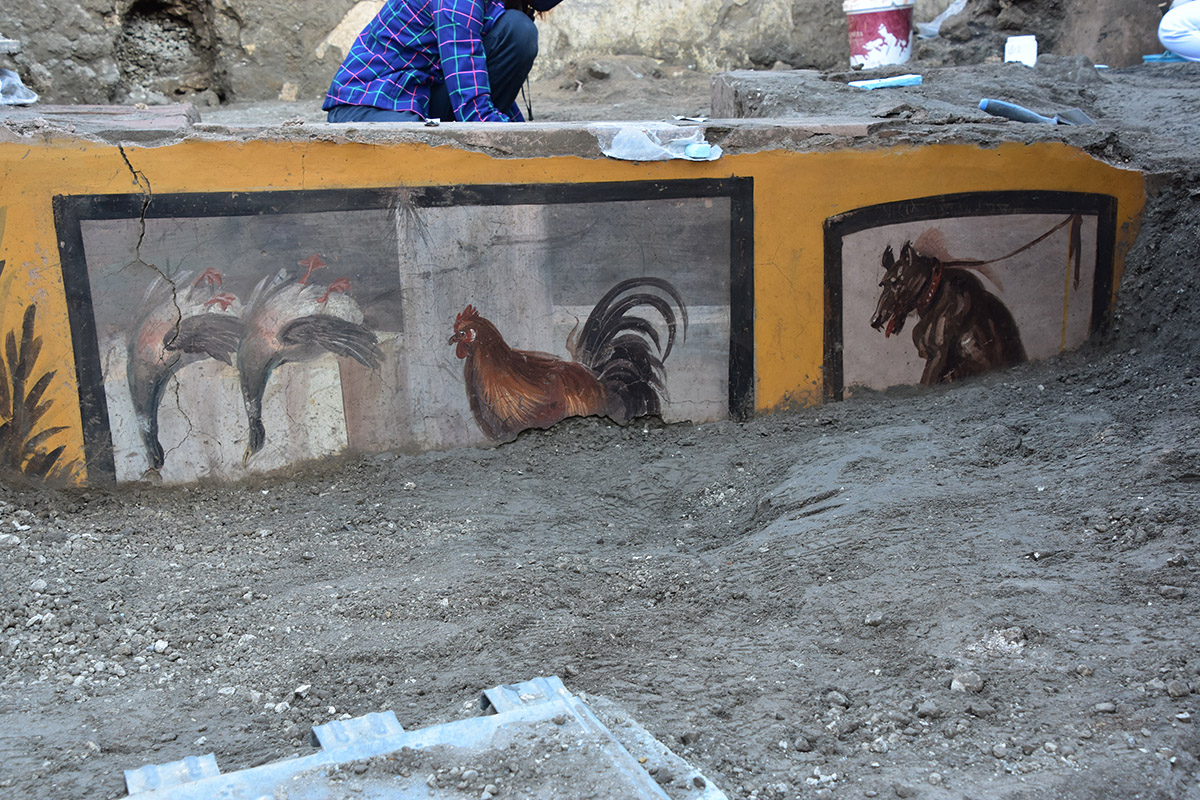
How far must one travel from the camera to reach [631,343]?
3.41m

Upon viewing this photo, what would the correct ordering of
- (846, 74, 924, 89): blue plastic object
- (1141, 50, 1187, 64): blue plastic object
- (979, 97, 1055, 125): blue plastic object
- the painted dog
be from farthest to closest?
(1141, 50, 1187, 64): blue plastic object, (846, 74, 924, 89): blue plastic object, (979, 97, 1055, 125): blue plastic object, the painted dog

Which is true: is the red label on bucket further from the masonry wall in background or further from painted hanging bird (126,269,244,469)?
painted hanging bird (126,269,244,469)

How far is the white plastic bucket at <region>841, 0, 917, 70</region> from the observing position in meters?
5.49

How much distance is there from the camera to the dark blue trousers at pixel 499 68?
3697 mm

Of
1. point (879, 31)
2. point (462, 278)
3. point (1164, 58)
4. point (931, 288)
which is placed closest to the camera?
point (462, 278)

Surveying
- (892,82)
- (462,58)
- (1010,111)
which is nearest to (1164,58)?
(892,82)

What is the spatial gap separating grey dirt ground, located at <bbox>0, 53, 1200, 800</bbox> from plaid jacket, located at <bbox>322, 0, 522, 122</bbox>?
135 centimetres

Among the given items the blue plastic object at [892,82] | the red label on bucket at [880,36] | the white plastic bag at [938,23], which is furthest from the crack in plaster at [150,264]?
the white plastic bag at [938,23]

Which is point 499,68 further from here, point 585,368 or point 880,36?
point 880,36

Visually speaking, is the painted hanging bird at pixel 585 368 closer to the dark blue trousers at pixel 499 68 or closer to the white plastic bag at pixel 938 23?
the dark blue trousers at pixel 499 68

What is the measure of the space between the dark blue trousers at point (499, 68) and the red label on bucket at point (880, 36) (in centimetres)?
260

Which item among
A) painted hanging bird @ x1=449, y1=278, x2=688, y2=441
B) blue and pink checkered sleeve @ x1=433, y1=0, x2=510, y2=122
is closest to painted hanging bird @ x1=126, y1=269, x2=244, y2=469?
painted hanging bird @ x1=449, y1=278, x2=688, y2=441

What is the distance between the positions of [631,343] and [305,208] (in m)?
1.19

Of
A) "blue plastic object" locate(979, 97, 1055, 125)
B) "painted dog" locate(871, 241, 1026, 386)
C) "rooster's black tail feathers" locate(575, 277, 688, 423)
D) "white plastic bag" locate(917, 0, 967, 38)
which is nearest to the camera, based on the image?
"rooster's black tail feathers" locate(575, 277, 688, 423)
